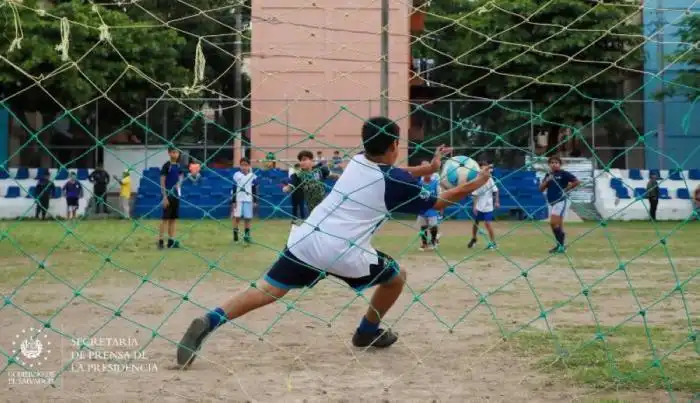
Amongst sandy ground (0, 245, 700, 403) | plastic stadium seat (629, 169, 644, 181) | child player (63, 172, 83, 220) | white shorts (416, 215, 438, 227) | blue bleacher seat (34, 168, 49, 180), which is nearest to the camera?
sandy ground (0, 245, 700, 403)

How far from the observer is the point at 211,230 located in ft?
62.0

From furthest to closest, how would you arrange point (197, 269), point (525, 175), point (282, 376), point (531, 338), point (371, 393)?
1. point (525, 175)
2. point (197, 269)
3. point (531, 338)
4. point (282, 376)
5. point (371, 393)

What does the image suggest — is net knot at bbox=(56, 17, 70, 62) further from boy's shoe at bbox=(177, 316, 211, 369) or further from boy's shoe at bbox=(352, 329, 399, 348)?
boy's shoe at bbox=(352, 329, 399, 348)

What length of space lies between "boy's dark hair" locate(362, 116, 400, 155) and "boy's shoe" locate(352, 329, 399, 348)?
3.94 feet

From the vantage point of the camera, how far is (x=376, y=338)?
224 inches

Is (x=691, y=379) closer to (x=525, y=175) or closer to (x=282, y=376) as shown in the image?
(x=282, y=376)

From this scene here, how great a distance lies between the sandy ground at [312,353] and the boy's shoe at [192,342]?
0.07 metres

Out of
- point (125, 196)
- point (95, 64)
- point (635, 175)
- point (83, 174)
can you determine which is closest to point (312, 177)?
point (125, 196)

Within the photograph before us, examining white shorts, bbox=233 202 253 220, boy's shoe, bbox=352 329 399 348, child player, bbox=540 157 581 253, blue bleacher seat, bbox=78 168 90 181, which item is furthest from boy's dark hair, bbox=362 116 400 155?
blue bleacher seat, bbox=78 168 90 181

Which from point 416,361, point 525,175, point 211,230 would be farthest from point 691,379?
point 525,175

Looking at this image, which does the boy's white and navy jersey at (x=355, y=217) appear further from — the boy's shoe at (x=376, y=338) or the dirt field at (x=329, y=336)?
the boy's shoe at (x=376, y=338)

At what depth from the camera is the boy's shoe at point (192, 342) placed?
5.12 metres

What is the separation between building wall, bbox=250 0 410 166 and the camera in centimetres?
919

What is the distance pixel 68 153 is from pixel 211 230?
36.5 feet
